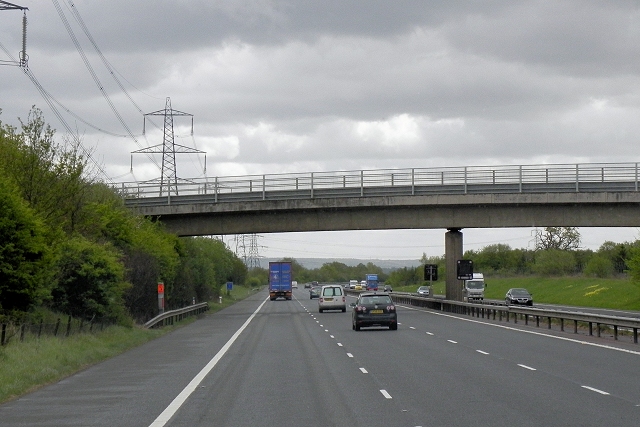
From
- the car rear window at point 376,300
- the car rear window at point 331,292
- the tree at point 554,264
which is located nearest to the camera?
the car rear window at point 376,300

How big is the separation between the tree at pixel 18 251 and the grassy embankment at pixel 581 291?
4517cm

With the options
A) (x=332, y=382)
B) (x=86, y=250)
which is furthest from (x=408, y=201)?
(x=332, y=382)

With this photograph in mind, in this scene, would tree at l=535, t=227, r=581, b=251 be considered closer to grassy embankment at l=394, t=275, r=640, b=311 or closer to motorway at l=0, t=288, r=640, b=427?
grassy embankment at l=394, t=275, r=640, b=311

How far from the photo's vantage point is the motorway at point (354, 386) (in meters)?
13.6

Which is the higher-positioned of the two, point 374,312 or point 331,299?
point 331,299

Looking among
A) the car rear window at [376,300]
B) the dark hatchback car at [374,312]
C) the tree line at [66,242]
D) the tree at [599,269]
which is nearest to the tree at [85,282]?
the tree line at [66,242]

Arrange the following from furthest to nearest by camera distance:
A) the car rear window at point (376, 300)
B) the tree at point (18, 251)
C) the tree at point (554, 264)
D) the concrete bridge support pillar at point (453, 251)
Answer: the tree at point (554, 264) < the concrete bridge support pillar at point (453, 251) < the car rear window at point (376, 300) < the tree at point (18, 251)

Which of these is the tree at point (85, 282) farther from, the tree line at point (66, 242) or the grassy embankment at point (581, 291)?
the grassy embankment at point (581, 291)

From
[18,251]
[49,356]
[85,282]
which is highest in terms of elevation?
[18,251]

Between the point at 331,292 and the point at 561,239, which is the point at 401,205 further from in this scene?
the point at 561,239

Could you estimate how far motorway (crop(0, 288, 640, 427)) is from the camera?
535 inches

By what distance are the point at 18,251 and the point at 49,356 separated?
6604 millimetres

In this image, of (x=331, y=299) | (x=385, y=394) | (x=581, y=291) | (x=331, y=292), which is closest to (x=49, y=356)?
(x=385, y=394)

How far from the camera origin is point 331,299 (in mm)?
63469
